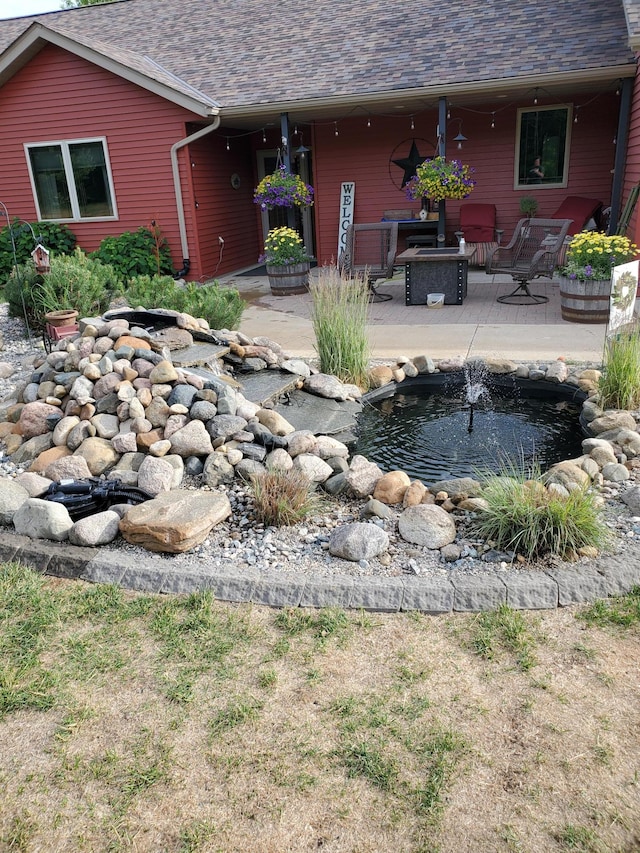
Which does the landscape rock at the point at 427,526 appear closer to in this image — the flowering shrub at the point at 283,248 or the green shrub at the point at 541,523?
the green shrub at the point at 541,523

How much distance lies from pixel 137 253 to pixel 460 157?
509cm

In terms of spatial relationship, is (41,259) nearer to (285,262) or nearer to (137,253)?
(285,262)

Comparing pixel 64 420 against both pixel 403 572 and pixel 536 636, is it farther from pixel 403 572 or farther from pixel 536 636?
pixel 536 636

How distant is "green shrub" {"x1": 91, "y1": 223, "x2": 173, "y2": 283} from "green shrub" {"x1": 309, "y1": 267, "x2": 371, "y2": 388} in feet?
18.0

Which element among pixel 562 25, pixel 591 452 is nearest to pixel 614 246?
pixel 591 452

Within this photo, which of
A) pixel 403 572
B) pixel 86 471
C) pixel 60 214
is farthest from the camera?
pixel 60 214

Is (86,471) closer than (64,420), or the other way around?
(86,471)

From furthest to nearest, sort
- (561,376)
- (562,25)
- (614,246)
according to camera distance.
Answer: (562,25)
(614,246)
(561,376)

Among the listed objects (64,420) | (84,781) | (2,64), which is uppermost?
(2,64)

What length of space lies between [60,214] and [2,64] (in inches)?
84.5

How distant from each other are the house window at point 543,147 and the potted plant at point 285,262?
386 centimetres

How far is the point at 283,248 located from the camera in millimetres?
8680

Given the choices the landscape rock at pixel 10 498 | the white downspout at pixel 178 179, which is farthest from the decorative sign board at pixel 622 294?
the white downspout at pixel 178 179

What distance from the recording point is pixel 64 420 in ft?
13.0
